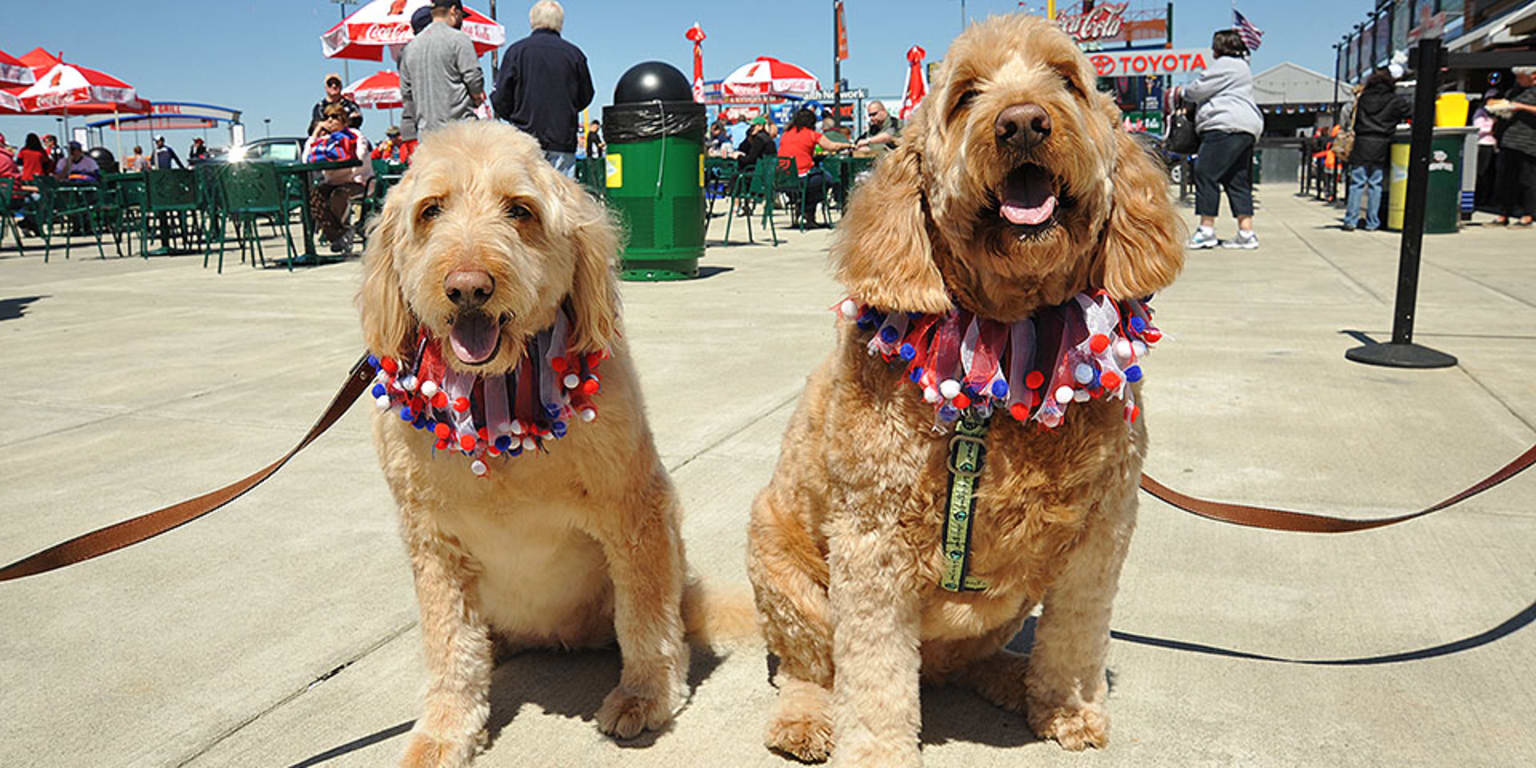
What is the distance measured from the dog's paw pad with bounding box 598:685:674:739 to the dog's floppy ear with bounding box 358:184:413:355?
99cm

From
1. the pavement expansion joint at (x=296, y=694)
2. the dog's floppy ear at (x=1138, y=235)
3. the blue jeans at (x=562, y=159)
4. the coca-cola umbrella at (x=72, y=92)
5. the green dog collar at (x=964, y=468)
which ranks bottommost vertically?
the pavement expansion joint at (x=296, y=694)

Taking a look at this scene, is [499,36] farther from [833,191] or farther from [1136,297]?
[1136,297]

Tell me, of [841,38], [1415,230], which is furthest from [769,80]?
[1415,230]

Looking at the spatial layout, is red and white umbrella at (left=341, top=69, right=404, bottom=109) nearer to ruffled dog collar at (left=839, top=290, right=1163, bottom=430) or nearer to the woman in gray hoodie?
the woman in gray hoodie

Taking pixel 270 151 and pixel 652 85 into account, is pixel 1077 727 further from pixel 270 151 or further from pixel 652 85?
pixel 270 151

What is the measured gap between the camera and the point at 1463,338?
22.2ft

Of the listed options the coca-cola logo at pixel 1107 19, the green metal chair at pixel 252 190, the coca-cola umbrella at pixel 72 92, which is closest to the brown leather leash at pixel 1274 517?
the green metal chair at pixel 252 190

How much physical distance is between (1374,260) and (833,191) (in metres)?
9.59

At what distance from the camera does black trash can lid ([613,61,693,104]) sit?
1030 centimetres

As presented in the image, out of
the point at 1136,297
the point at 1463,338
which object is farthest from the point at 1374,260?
the point at 1136,297

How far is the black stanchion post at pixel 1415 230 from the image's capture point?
5680 millimetres

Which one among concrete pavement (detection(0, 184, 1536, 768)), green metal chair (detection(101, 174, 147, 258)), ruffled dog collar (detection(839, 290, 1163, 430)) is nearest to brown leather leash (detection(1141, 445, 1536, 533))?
concrete pavement (detection(0, 184, 1536, 768))

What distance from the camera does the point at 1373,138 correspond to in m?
14.1

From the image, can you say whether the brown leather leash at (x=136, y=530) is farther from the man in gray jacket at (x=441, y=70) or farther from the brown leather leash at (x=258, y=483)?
the man in gray jacket at (x=441, y=70)
